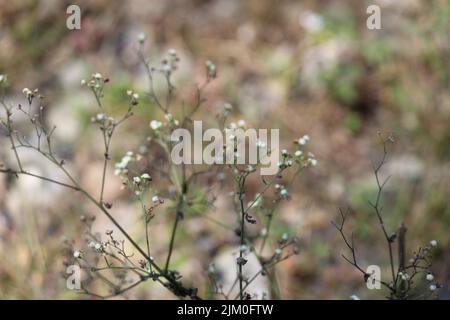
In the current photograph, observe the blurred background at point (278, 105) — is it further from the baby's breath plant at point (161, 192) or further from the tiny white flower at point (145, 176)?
the tiny white flower at point (145, 176)

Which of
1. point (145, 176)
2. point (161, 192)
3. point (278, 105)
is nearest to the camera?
point (145, 176)

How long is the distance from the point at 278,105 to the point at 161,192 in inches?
59.2

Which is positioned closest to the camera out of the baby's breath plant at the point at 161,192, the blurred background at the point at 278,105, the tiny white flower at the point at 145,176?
the tiny white flower at the point at 145,176

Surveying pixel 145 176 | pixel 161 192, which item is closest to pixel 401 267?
pixel 145 176

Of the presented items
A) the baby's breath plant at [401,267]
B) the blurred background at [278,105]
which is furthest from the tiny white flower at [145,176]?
the blurred background at [278,105]

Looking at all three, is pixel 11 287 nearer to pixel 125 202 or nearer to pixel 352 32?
pixel 125 202

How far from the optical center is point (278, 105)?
4.40 m

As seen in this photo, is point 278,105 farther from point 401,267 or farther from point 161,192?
point 401,267

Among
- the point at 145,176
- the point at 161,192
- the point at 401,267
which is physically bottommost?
the point at 401,267

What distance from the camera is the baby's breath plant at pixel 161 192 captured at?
6.88ft

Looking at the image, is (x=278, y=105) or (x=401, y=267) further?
(x=278, y=105)

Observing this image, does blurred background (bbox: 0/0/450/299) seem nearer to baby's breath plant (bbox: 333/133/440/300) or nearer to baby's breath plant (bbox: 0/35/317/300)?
baby's breath plant (bbox: 0/35/317/300)

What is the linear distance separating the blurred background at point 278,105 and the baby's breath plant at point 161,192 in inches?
4.6
